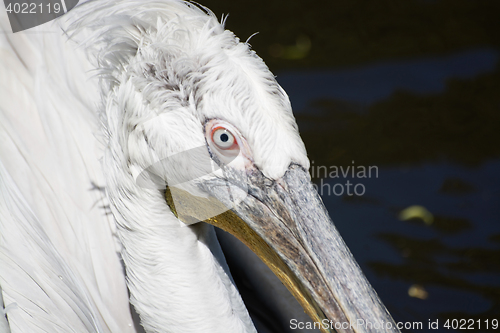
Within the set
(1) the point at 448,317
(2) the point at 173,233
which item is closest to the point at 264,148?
(2) the point at 173,233

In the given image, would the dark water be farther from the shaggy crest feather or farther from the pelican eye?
the pelican eye

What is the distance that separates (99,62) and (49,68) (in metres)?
0.61

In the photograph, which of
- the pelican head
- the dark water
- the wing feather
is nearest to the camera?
the pelican head

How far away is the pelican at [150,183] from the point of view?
173 cm

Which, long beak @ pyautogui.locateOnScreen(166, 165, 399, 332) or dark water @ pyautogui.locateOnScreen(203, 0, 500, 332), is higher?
dark water @ pyautogui.locateOnScreen(203, 0, 500, 332)

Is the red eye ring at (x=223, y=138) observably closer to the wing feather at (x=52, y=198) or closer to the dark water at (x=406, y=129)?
the wing feather at (x=52, y=198)

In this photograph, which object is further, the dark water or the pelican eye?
the dark water

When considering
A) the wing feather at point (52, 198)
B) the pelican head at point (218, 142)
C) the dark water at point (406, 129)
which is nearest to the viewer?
the pelican head at point (218, 142)

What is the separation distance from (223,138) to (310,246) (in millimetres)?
440

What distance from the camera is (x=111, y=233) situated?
7.53ft

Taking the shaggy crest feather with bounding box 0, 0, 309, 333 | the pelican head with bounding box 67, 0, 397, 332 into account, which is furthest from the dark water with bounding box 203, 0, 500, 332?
the pelican head with bounding box 67, 0, 397, 332

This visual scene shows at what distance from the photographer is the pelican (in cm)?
173

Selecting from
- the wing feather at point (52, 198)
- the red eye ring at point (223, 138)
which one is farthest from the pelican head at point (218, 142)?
the wing feather at point (52, 198)

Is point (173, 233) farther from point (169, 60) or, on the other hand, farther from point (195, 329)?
point (169, 60)
